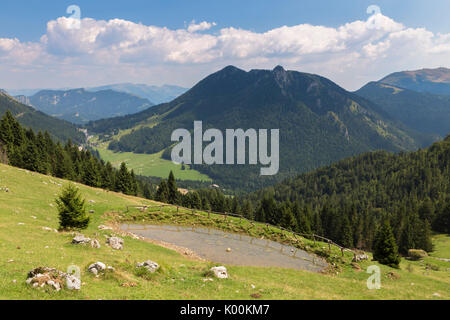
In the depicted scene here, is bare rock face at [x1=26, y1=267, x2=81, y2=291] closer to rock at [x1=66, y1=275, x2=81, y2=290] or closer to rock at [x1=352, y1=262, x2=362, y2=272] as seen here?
rock at [x1=66, y1=275, x2=81, y2=290]

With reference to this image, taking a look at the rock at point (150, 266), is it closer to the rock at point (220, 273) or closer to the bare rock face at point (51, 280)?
the rock at point (220, 273)

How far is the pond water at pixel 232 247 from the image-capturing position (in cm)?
3656

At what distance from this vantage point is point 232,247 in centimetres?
4178

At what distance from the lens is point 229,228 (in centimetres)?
5206

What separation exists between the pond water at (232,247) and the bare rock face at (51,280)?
2089cm

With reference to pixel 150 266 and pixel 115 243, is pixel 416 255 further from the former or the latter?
pixel 115 243

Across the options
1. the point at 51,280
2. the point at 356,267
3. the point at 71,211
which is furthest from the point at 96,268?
the point at 356,267

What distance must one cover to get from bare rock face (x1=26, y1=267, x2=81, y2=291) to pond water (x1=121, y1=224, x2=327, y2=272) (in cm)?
2089

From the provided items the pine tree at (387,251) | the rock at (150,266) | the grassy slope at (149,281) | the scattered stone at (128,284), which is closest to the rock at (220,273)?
the grassy slope at (149,281)

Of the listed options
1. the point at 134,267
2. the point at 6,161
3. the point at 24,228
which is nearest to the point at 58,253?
the point at 134,267

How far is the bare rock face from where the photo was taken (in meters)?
16.6

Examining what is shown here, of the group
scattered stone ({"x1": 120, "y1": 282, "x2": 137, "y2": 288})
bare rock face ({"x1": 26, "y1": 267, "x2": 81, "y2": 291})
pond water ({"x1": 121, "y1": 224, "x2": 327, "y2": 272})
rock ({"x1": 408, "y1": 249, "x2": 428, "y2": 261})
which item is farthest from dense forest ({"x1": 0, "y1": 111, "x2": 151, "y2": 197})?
rock ({"x1": 408, "y1": 249, "x2": 428, "y2": 261})
